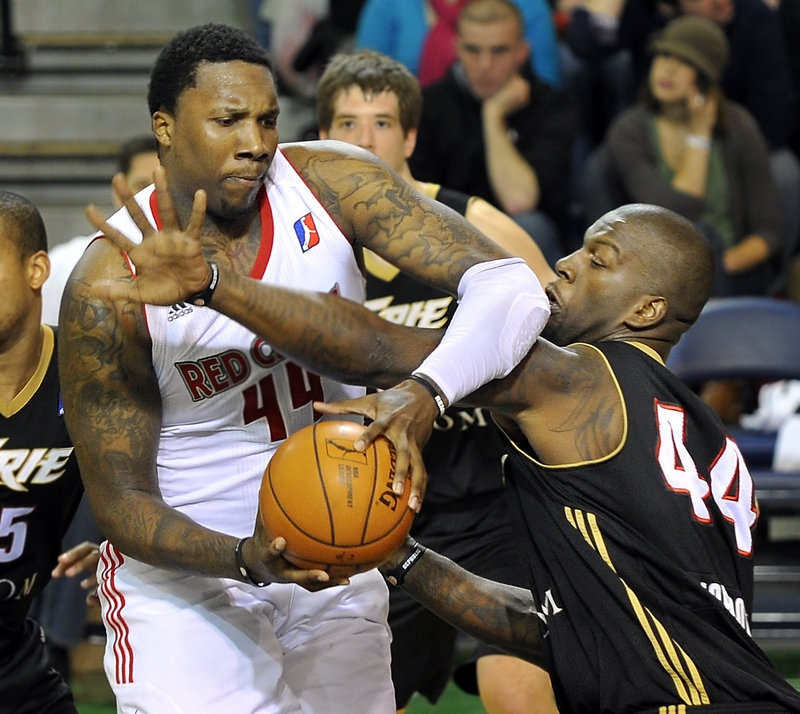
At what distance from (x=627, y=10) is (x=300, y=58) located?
78.2 inches

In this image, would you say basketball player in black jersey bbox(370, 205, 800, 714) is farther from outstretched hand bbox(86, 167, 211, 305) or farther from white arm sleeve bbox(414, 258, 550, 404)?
outstretched hand bbox(86, 167, 211, 305)

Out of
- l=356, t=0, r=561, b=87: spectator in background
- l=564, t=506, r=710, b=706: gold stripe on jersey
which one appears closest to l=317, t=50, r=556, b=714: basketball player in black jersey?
l=564, t=506, r=710, b=706: gold stripe on jersey

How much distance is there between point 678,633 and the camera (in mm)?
2885

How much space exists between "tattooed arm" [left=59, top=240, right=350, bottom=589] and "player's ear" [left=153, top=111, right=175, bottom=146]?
0.31 metres

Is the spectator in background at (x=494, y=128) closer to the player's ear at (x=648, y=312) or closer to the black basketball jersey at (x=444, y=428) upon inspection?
the black basketball jersey at (x=444, y=428)

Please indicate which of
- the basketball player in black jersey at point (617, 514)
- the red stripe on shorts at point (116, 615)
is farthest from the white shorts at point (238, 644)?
the basketball player in black jersey at point (617, 514)

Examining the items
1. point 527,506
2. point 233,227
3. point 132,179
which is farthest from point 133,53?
point 527,506

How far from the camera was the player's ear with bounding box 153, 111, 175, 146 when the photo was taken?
126 inches

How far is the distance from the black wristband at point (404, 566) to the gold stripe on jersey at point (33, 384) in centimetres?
129

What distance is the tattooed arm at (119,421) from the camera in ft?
9.95

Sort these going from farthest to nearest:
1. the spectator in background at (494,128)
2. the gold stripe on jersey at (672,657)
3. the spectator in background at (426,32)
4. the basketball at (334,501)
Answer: the spectator in background at (426,32) < the spectator in background at (494,128) < the gold stripe on jersey at (672,657) < the basketball at (334,501)

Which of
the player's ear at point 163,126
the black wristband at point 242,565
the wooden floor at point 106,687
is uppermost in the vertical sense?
the player's ear at point 163,126

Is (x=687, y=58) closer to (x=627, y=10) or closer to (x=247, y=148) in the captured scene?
(x=627, y=10)

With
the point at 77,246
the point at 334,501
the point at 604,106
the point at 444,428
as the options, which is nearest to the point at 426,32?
the point at 604,106
